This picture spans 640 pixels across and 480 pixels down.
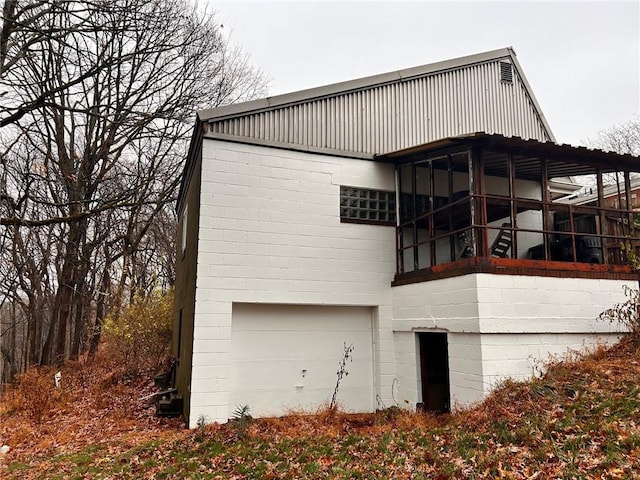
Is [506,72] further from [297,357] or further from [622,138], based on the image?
[622,138]

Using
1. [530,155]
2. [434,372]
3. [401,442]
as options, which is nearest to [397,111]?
[530,155]

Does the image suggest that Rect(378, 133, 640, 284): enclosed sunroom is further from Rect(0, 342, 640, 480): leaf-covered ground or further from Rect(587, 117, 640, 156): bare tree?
Rect(587, 117, 640, 156): bare tree

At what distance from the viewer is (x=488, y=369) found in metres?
7.25

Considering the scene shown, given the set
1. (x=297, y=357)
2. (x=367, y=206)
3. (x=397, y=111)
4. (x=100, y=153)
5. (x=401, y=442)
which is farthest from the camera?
(x=100, y=153)

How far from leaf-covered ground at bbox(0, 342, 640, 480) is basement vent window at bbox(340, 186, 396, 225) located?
4.10 m

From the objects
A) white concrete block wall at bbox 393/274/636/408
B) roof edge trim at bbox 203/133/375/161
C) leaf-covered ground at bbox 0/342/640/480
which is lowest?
leaf-covered ground at bbox 0/342/640/480

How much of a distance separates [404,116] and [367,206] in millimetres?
2663

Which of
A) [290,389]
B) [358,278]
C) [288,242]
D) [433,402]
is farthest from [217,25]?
[433,402]

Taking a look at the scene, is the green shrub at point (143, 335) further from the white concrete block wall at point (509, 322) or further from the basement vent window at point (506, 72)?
the basement vent window at point (506, 72)

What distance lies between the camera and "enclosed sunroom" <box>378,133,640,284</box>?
26.4 ft

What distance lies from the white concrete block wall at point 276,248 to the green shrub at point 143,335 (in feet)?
23.3

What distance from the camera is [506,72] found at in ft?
40.8

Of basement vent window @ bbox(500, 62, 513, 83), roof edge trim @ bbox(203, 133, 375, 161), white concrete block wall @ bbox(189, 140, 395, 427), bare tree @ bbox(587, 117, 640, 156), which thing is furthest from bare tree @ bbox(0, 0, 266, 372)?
bare tree @ bbox(587, 117, 640, 156)

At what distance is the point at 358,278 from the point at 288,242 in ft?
5.71
